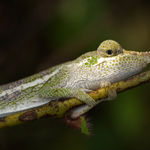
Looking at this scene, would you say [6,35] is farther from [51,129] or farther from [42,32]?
[51,129]

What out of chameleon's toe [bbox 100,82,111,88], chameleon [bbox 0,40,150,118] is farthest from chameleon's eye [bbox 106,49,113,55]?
chameleon's toe [bbox 100,82,111,88]

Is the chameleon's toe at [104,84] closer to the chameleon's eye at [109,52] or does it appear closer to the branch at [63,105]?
the branch at [63,105]

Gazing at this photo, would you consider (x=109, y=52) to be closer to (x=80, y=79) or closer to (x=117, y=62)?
(x=117, y=62)

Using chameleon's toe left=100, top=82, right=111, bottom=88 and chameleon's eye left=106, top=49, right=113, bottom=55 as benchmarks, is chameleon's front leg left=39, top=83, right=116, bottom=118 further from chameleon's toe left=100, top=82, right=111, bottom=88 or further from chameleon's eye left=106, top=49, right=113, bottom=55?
chameleon's eye left=106, top=49, right=113, bottom=55

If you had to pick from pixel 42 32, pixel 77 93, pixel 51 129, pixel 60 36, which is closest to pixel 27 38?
pixel 42 32

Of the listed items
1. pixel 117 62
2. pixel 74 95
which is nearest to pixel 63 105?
pixel 74 95

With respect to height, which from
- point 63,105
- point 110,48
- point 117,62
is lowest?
point 63,105
